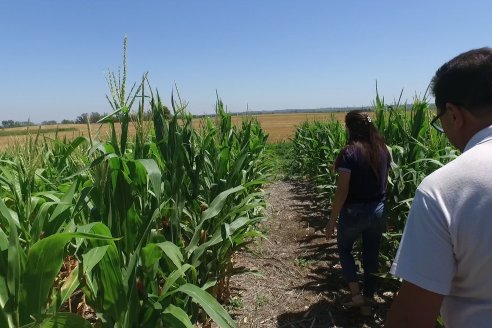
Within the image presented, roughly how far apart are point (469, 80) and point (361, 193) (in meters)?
2.32

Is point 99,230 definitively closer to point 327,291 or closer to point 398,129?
point 327,291

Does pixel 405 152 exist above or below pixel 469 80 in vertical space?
below

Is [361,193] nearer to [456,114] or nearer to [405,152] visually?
[405,152]

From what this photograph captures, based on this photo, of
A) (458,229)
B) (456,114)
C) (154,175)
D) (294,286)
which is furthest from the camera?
(294,286)

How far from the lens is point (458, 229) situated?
0.90 m

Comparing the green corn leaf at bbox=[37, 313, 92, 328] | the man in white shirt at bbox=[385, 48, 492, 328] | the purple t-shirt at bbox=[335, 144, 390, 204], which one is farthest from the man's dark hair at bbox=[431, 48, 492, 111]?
the purple t-shirt at bbox=[335, 144, 390, 204]

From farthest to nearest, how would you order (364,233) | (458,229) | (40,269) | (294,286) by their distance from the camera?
(294,286)
(364,233)
(40,269)
(458,229)

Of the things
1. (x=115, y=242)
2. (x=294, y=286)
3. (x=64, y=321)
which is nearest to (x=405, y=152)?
(x=294, y=286)

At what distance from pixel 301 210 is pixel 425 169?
378 centimetres

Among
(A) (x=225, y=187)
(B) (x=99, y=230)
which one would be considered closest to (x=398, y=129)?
(A) (x=225, y=187)

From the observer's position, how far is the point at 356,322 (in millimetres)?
3219

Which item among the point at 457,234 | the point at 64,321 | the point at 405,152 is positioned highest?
the point at 457,234

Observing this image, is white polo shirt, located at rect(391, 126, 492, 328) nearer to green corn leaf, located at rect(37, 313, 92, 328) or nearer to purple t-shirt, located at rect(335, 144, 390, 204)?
green corn leaf, located at rect(37, 313, 92, 328)

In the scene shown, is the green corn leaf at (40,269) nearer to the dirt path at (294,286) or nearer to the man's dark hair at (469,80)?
the man's dark hair at (469,80)
